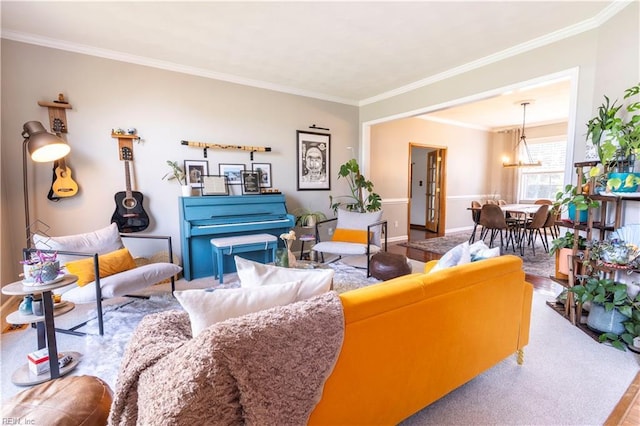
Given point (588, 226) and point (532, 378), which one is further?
point (588, 226)

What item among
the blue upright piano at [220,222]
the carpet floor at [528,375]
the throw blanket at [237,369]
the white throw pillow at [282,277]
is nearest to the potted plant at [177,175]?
the blue upright piano at [220,222]

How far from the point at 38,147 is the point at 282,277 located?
2.64 meters

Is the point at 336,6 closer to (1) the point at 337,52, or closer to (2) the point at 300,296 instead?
(1) the point at 337,52

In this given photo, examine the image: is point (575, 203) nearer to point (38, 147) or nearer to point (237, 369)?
point (237, 369)

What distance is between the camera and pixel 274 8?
7.82 feet

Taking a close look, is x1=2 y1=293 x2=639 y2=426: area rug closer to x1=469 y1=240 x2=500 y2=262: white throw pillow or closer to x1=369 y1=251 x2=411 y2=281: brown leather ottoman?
x1=469 y1=240 x2=500 y2=262: white throw pillow

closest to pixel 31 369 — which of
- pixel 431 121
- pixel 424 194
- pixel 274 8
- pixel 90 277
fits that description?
pixel 90 277

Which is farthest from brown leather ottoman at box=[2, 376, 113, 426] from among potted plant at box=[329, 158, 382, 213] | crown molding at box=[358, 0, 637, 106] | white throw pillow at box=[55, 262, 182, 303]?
crown molding at box=[358, 0, 637, 106]

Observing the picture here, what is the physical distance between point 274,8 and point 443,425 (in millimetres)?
3008

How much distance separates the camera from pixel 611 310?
2230mm

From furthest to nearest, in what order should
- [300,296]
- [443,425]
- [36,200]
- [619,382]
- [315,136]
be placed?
[315,136], [36,200], [619,382], [443,425], [300,296]

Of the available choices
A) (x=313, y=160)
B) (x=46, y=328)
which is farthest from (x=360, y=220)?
(x=46, y=328)

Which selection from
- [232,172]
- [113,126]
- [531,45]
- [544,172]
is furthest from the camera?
[544,172]

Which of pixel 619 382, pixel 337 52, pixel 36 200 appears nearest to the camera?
pixel 619 382
